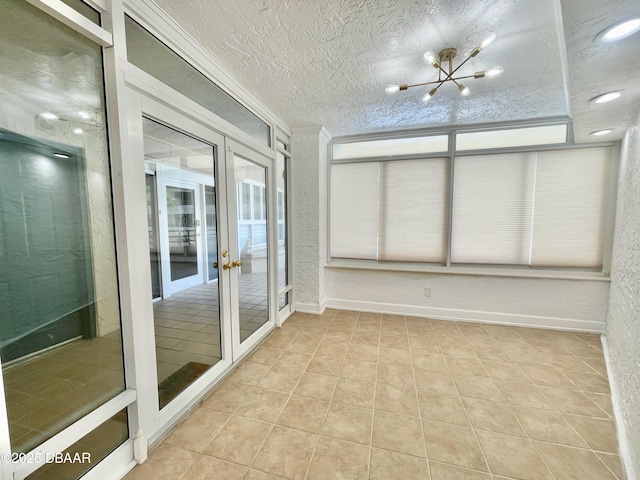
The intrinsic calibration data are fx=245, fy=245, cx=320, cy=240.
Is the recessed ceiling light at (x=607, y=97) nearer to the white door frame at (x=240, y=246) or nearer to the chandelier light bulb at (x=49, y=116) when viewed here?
the white door frame at (x=240, y=246)

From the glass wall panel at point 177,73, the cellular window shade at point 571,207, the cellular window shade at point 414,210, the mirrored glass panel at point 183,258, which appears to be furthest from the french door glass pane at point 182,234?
the cellular window shade at point 571,207

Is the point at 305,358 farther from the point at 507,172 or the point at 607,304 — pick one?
the point at 607,304

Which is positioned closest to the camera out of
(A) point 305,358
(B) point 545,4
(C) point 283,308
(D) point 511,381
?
(B) point 545,4

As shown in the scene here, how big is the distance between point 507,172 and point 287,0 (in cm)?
308

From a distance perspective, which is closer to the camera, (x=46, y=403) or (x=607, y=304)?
(x=46, y=403)

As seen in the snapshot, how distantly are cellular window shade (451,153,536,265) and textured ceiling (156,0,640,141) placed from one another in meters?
0.62

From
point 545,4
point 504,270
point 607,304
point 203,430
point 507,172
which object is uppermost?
point 545,4

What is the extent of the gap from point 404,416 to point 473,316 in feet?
7.03

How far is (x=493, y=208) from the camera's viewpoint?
313cm

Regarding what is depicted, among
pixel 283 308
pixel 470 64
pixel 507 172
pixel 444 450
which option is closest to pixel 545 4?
pixel 470 64

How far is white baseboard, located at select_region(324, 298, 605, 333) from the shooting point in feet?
9.66

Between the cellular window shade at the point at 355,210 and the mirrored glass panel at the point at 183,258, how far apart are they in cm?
203

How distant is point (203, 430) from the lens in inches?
62.6

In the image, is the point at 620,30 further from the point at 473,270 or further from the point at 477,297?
the point at 477,297
